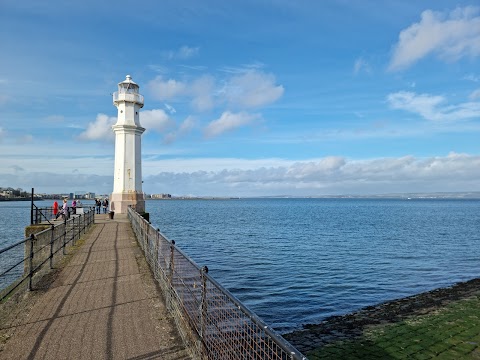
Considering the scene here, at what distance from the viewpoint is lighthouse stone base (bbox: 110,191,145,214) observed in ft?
104

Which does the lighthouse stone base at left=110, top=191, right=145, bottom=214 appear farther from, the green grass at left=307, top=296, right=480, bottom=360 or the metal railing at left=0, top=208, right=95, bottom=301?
the green grass at left=307, top=296, right=480, bottom=360

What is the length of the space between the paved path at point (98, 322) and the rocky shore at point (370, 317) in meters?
4.48

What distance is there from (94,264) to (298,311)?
7058mm

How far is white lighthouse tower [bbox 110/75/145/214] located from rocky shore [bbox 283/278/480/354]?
23.4 meters

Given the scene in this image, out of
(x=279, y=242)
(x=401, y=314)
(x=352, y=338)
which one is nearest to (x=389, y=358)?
(x=352, y=338)

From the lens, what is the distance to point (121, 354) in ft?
16.4

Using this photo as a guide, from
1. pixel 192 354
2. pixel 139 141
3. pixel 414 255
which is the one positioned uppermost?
pixel 139 141

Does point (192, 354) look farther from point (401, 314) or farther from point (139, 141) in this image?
point (139, 141)

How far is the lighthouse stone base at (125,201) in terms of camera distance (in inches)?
1252

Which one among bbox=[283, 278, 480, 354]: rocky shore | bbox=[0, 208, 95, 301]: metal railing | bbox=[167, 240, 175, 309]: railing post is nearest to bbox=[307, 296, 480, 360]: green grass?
bbox=[283, 278, 480, 354]: rocky shore

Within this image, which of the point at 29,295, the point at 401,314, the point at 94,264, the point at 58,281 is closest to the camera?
the point at 29,295

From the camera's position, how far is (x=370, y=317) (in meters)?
11.9

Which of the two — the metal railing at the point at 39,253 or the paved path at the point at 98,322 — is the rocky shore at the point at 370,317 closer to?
the paved path at the point at 98,322

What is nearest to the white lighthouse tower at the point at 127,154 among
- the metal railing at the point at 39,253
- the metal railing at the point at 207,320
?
the metal railing at the point at 39,253
